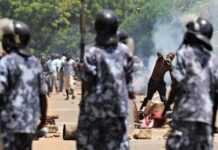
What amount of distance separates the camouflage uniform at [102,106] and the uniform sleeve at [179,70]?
56 centimetres

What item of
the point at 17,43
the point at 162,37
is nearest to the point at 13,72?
the point at 17,43

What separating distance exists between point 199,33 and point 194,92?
532 mm

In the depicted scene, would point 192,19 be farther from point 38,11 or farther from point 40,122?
→ point 38,11

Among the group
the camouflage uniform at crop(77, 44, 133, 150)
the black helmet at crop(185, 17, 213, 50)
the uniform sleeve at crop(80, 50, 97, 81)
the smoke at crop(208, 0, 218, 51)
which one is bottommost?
the camouflage uniform at crop(77, 44, 133, 150)

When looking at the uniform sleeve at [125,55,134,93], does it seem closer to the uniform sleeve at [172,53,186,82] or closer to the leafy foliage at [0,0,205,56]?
the uniform sleeve at [172,53,186,82]

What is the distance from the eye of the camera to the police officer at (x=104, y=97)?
26.7 feet

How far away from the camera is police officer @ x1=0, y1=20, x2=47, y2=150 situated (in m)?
8.00

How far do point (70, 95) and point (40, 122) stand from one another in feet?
69.8

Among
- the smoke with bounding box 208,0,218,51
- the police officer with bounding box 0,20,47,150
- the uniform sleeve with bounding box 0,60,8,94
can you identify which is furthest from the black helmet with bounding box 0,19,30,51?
the smoke with bounding box 208,0,218,51

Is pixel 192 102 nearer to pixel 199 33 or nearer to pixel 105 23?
pixel 199 33

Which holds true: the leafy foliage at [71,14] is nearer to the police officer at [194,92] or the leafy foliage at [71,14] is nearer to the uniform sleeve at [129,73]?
the uniform sleeve at [129,73]

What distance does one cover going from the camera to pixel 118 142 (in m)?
8.20

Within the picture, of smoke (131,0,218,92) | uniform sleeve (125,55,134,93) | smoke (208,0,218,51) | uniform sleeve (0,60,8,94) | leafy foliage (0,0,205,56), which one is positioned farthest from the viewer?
leafy foliage (0,0,205,56)

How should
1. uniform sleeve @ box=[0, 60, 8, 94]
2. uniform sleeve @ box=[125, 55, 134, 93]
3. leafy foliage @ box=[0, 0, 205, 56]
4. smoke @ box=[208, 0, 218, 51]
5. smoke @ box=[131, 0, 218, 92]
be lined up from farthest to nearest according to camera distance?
leafy foliage @ box=[0, 0, 205, 56]
smoke @ box=[131, 0, 218, 92]
smoke @ box=[208, 0, 218, 51]
uniform sleeve @ box=[125, 55, 134, 93]
uniform sleeve @ box=[0, 60, 8, 94]
